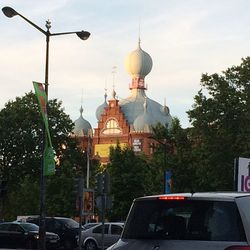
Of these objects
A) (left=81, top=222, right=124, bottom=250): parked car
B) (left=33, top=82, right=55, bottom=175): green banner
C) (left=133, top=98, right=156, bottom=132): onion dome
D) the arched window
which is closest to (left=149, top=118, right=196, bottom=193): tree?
(left=81, top=222, right=124, bottom=250): parked car

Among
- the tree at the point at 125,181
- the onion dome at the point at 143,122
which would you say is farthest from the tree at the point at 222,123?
the onion dome at the point at 143,122

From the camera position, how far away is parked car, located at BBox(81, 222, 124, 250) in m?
30.5

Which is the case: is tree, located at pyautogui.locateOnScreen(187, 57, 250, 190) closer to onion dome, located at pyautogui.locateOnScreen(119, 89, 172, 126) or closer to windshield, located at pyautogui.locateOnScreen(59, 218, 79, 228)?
windshield, located at pyautogui.locateOnScreen(59, 218, 79, 228)

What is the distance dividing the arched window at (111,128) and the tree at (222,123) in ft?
242

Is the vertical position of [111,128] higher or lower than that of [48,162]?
higher

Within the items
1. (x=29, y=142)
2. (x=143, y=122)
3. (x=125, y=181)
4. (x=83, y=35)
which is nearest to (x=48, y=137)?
(x=83, y=35)

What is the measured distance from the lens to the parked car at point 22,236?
31500 mm

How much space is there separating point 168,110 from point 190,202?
11954cm

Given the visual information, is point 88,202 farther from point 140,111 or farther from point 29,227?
point 140,111

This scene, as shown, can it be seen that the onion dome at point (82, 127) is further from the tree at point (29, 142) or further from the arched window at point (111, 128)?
the tree at point (29, 142)

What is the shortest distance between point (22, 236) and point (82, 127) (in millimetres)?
100037

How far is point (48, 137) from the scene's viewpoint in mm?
24172

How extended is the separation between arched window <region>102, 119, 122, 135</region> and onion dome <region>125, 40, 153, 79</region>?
11.9 meters

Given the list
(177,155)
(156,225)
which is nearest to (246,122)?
(177,155)
